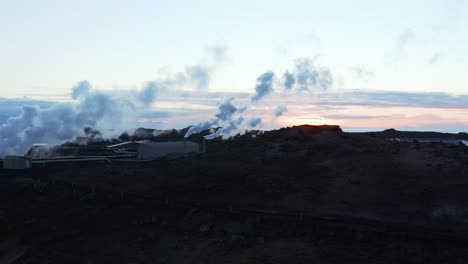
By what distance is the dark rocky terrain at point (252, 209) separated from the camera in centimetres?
3538

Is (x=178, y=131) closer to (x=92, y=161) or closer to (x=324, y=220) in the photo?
(x=92, y=161)

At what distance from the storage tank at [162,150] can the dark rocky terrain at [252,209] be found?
24.8 ft

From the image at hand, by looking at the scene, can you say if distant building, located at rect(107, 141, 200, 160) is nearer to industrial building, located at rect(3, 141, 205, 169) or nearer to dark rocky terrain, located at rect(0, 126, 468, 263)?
industrial building, located at rect(3, 141, 205, 169)

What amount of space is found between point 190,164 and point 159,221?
28034mm

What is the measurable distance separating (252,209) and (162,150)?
37.5m

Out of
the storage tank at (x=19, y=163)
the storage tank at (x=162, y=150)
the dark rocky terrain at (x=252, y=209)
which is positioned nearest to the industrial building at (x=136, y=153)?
the storage tank at (x=162, y=150)

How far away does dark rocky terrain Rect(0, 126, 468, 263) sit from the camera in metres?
35.4

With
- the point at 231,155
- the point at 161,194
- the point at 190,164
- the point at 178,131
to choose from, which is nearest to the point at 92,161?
the point at 190,164

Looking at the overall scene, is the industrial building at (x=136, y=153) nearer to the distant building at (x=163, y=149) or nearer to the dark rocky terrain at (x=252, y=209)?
the distant building at (x=163, y=149)

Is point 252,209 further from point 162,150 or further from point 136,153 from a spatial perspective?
point 136,153

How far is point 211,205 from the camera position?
151ft

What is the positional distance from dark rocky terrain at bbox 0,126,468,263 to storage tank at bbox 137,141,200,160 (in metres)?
7.55

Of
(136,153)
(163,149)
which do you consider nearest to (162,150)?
(163,149)

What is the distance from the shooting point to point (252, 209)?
45.0 m
